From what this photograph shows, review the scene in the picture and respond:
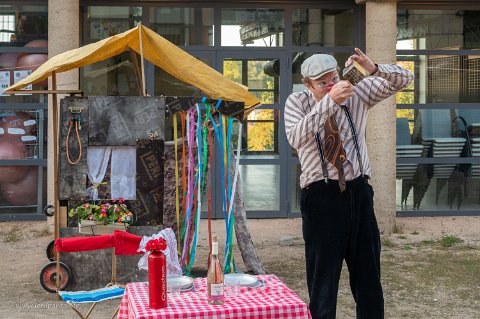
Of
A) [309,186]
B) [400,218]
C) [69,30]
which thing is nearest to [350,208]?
[309,186]

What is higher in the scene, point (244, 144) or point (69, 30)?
point (69, 30)

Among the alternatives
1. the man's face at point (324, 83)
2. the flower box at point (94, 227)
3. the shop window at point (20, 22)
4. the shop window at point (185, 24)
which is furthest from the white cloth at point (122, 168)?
the shop window at point (20, 22)

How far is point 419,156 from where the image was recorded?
1177cm

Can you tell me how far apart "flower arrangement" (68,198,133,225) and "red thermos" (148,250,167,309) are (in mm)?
3106

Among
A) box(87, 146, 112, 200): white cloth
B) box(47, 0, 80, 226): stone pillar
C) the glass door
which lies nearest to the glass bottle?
box(87, 146, 112, 200): white cloth

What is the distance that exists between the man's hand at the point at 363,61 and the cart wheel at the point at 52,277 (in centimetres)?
355

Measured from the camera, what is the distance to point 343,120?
4816 mm

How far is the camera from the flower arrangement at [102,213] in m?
7.20

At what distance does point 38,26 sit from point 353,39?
169 inches

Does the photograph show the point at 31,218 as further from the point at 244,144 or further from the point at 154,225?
the point at 154,225

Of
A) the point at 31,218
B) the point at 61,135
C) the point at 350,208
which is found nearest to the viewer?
the point at 350,208

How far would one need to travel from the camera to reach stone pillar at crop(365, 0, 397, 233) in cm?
1047

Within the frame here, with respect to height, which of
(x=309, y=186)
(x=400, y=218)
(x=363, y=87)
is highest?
(x=363, y=87)

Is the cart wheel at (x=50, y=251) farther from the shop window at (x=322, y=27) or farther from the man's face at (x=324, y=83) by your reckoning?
the shop window at (x=322, y=27)
